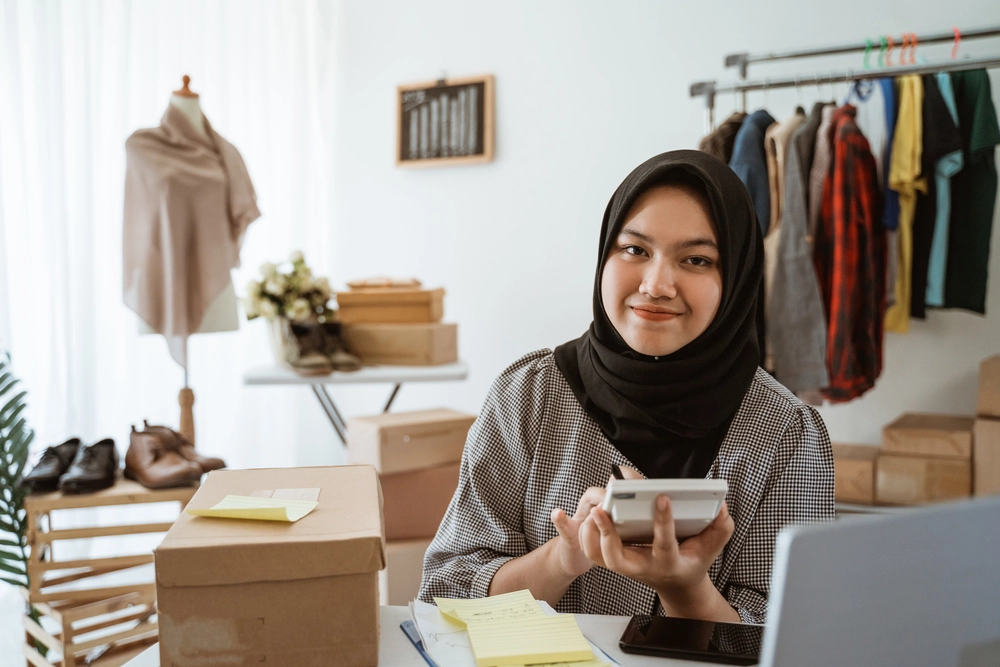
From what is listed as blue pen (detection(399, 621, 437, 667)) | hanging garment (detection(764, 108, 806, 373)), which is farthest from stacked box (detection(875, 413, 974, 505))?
blue pen (detection(399, 621, 437, 667))

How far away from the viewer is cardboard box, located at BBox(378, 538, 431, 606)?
223cm

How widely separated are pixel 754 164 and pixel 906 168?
41 cm

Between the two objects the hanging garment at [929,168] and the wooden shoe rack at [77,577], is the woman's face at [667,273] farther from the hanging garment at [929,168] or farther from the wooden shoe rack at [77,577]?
the hanging garment at [929,168]

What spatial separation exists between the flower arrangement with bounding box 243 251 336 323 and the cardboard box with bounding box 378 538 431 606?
0.80 m

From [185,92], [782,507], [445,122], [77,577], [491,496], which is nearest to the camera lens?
[782,507]

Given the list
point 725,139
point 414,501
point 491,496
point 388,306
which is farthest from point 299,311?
point 491,496

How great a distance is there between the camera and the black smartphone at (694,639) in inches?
33.2

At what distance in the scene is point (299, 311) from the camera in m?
2.62

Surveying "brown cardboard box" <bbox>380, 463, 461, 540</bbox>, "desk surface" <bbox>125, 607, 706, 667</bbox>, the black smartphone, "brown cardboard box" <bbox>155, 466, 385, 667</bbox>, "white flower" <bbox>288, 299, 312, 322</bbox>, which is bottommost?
"brown cardboard box" <bbox>380, 463, 461, 540</bbox>

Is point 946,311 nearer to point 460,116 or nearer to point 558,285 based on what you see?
point 558,285

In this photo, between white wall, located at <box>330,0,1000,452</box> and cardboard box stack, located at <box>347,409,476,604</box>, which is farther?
white wall, located at <box>330,0,1000,452</box>

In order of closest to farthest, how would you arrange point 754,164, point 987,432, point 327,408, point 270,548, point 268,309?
point 270,548, point 987,432, point 754,164, point 268,309, point 327,408

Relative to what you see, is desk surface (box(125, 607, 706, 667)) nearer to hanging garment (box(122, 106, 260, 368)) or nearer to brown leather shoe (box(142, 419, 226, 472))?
brown leather shoe (box(142, 419, 226, 472))

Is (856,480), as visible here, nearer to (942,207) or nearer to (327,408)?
(942,207)
